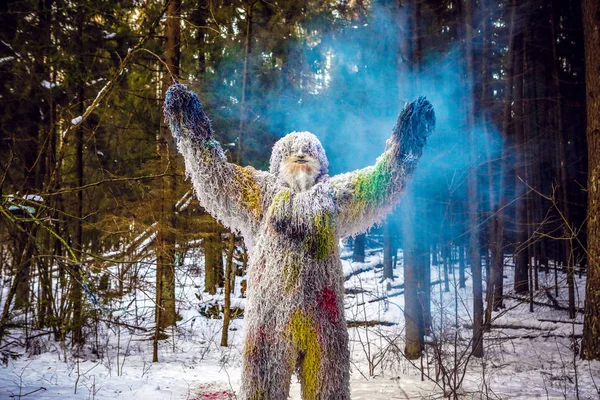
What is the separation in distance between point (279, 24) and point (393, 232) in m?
6.51

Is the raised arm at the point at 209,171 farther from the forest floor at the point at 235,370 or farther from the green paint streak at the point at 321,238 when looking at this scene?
the forest floor at the point at 235,370

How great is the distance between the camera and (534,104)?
38.1 ft

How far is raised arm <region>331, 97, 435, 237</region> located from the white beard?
Answer: 5.8 inches

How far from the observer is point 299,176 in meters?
2.41

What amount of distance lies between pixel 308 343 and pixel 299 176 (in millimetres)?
961

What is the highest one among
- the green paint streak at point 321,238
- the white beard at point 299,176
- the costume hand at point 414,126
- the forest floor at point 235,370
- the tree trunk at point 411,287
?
the costume hand at point 414,126

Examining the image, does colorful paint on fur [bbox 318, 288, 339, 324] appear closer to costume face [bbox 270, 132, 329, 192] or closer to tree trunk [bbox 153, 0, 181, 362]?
costume face [bbox 270, 132, 329, 192]

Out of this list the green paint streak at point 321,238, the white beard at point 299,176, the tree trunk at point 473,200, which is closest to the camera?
the green paint streak at point 321,238

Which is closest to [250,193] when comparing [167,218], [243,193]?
[243,193]

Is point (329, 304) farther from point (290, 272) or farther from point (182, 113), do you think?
point (182, 113)

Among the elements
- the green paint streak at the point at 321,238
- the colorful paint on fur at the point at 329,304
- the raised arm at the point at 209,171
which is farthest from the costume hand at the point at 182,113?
the colorful paint on fur at the point at 329,304

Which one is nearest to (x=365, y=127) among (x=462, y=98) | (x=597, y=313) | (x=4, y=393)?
(x=462, y=98)

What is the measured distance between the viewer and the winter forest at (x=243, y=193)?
3945 millimetres

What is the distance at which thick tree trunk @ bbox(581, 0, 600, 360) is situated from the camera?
486cm
